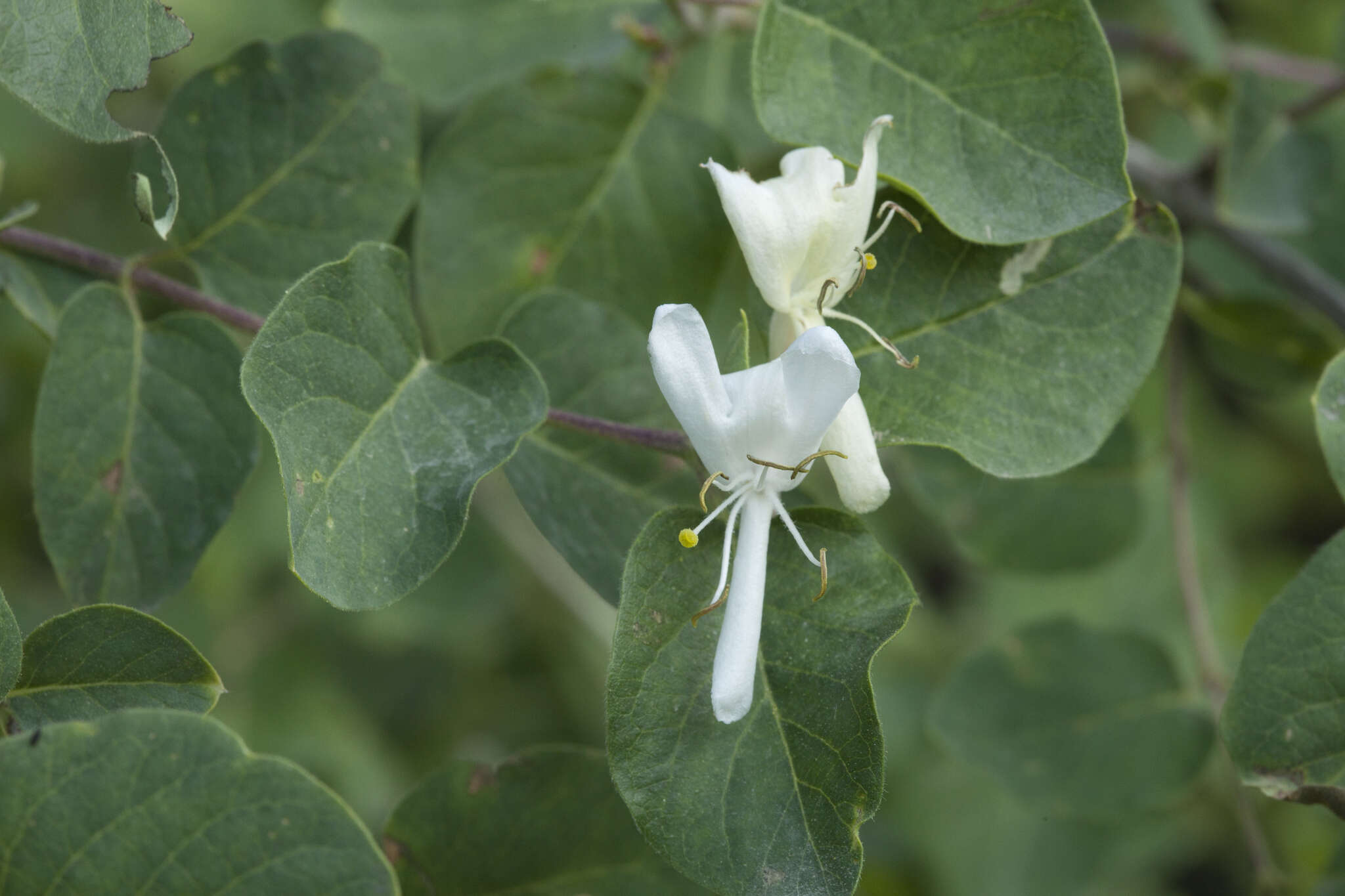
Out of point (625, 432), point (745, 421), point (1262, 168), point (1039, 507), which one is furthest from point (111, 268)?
point (1262, 168)

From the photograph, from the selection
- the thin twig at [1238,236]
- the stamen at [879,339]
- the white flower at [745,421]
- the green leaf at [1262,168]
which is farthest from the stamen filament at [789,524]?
the green leaf at [1262,168]

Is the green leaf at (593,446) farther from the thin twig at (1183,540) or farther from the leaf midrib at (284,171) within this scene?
the thin twig at (1183,540)

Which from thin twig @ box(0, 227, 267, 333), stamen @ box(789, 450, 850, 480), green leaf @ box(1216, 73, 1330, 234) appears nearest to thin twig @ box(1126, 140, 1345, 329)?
green leaf @ box(1216, 73, 1330, 234)

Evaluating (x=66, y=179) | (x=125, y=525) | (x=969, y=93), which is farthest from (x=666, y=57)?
(x=66, y=179)

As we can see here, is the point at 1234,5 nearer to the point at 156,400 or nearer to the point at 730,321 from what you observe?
the point at 730,321

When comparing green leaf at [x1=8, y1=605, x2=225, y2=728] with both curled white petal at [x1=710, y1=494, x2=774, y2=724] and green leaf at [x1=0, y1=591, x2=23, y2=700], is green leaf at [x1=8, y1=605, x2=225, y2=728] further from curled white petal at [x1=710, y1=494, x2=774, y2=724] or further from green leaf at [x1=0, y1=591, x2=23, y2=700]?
curled white petal at [x1=710, y1=494, x2=774, y2=724]
